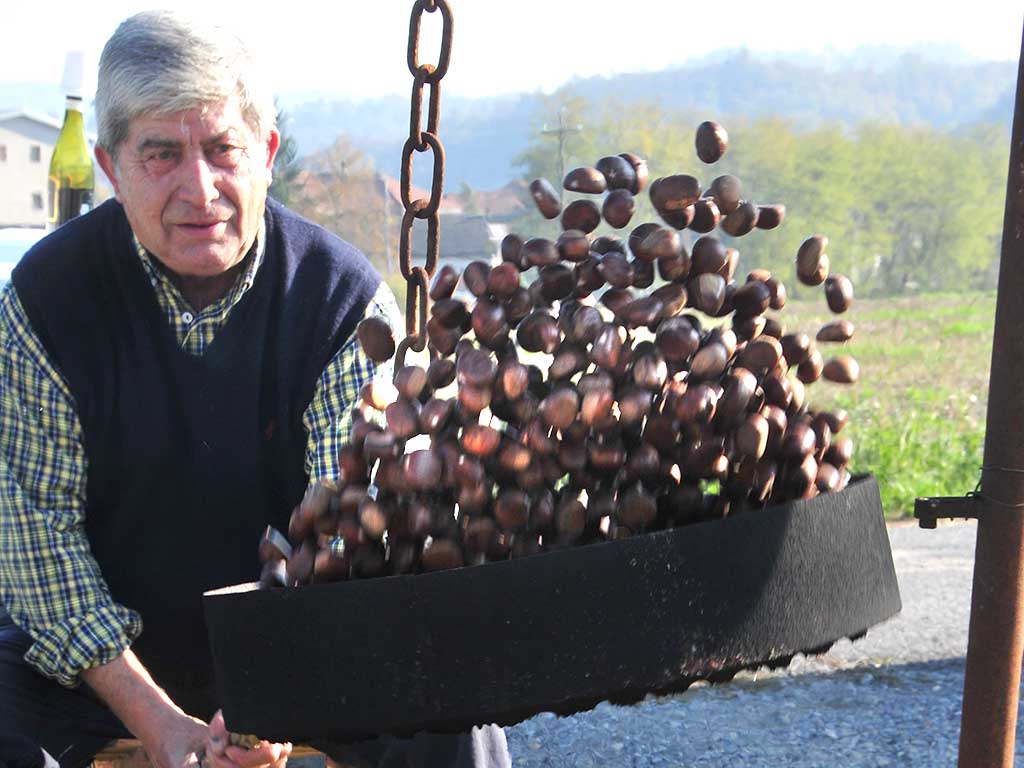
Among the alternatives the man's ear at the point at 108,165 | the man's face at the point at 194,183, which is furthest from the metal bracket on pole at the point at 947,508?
the man's ear at the point at 108,165

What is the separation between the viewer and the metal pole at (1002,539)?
4.10 feet

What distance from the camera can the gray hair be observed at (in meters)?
1.98

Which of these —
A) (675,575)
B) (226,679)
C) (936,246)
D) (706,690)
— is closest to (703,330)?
(675,575)

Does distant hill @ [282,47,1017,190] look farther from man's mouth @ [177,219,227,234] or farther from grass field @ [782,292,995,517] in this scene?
man's mouth @ [177,219,227,234]

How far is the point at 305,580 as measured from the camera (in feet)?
3.65

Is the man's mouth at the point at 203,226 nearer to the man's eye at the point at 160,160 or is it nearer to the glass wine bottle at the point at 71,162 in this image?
the man's eye at the point at 160,160

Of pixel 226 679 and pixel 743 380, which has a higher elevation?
pixel 743 380

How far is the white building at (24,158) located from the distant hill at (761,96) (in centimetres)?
2275

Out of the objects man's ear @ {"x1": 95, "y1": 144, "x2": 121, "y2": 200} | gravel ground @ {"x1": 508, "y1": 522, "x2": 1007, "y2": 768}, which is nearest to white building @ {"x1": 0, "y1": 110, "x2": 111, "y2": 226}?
gravel ground @ {"x1": 508, "y1": 522, "x2": 1007, "y2": 768}

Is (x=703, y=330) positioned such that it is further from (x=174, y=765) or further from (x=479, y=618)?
(x=174, y=765)

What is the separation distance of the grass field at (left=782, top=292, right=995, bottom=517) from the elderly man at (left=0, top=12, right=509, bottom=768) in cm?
96

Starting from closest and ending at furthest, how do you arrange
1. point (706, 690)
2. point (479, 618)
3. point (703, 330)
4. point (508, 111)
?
point (479, 618)
point (703, 330)
point (706, 690)
point (508, 111)

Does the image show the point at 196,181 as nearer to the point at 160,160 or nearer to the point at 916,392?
the point at 160,160

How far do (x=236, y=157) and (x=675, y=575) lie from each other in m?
1.30
